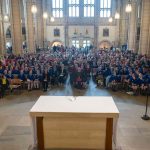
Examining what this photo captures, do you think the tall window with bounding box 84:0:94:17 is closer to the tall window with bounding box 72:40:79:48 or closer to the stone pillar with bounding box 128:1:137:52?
the tall window with bounding box 72:40:79:48

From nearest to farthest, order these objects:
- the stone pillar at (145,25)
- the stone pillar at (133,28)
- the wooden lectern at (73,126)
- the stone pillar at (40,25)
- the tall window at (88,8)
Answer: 1. the wooden lectern at (73,126)
2. the stone pillar at (145,25)
3. the stone pillar at (133,28)
4. the stone pillar at (40,25)
5. the tall window at (88,8)

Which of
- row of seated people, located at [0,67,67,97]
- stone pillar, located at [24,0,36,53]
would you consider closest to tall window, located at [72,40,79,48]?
stone pillar, located at [24,0,36,53]

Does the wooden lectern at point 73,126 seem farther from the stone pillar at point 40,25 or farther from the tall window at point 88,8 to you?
the tall window at point 88,8

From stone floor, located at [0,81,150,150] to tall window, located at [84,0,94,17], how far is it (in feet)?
94.4

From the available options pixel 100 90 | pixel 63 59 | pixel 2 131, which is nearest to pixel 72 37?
pixel 63 59

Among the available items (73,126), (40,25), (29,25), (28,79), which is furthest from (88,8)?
(73,126)

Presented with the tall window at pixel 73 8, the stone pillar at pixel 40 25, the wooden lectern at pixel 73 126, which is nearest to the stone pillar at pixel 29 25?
the stone pillar at pixel 40 25

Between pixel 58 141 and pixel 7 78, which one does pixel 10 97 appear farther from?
pixel 58 141

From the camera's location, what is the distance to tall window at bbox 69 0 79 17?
38781 millimetres

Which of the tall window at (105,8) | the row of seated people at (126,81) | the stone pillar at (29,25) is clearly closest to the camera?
the row of seated people at (126,81)

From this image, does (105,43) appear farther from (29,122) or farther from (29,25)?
(29,122)

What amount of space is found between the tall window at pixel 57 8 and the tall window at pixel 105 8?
705 cm

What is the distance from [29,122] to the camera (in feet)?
26.4

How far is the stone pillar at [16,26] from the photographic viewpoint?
69.5 ft
